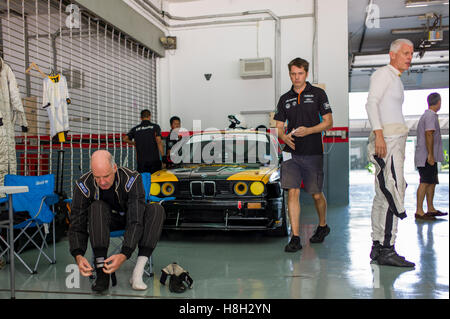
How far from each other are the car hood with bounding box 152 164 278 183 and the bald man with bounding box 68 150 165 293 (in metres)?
1.11

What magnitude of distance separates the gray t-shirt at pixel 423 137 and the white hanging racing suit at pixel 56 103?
424cm

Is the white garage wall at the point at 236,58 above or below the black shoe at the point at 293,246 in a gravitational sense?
above

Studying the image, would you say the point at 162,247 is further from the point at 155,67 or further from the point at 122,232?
the point at 155,67

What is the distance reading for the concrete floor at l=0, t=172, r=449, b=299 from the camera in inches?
93.0

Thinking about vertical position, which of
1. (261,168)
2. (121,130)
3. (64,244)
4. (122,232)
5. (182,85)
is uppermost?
(182,85)

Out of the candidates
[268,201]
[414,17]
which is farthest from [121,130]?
[414,17]

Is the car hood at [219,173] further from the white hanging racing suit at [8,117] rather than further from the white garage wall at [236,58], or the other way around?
the white garage wall at [236,58]

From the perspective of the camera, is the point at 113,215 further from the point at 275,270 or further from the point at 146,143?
the point at 146,143

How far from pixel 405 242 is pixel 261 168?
1513mm

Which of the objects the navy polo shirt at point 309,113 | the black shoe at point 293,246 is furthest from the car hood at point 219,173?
the black shoe at point 293,246

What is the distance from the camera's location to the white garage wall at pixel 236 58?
685 centimetres

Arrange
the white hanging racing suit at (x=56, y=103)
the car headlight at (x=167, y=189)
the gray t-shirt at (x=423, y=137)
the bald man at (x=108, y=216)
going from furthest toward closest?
the gray t-shirt at (x=423, y=137)
the white hanging racing suit at (x=56, y=103)
the car headlight at (x=167, y=189)
the bald man at (x=108, y=216)

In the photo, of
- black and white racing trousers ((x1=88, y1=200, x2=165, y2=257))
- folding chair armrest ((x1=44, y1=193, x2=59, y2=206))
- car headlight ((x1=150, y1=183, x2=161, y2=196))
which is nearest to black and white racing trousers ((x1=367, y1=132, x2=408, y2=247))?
black and white racing trousers ((x1=88, y1=200, x2=165, y2=257))
